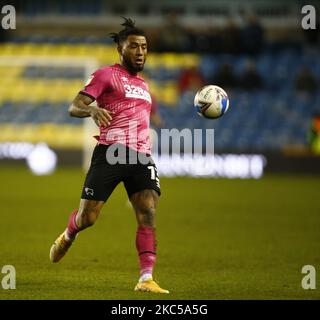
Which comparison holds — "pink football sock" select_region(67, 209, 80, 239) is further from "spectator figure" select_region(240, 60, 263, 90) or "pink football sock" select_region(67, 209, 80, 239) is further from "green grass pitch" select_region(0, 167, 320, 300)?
"spectator figure" select_region(240, 60, 263, 90)

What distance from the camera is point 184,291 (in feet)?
26.9

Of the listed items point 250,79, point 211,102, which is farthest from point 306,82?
point 211,102

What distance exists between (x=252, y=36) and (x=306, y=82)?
233 cm

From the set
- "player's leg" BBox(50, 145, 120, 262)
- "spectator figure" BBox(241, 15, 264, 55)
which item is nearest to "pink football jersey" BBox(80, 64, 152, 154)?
"player's leg" BBox(50, 145, 120, 262)

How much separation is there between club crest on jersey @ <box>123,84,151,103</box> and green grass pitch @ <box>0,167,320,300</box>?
174cm

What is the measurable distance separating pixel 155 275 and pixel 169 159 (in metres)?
15.7

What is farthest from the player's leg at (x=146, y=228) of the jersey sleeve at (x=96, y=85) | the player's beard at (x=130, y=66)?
the player's beard at (x=130, y=66)

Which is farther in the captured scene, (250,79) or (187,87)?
(187,87)

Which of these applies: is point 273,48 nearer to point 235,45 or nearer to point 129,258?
point 235,45

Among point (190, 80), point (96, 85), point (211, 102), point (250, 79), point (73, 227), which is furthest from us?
point (190, 80)

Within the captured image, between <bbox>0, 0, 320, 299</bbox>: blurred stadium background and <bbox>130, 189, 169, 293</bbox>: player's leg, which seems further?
<bbox>0, 0, 320, 299</bbox>: blurred stadium background

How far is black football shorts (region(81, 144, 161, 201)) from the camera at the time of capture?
829 centimetres

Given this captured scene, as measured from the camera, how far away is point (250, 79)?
28.3 m

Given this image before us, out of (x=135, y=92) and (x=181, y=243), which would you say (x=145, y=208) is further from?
(x=181, y=243)
